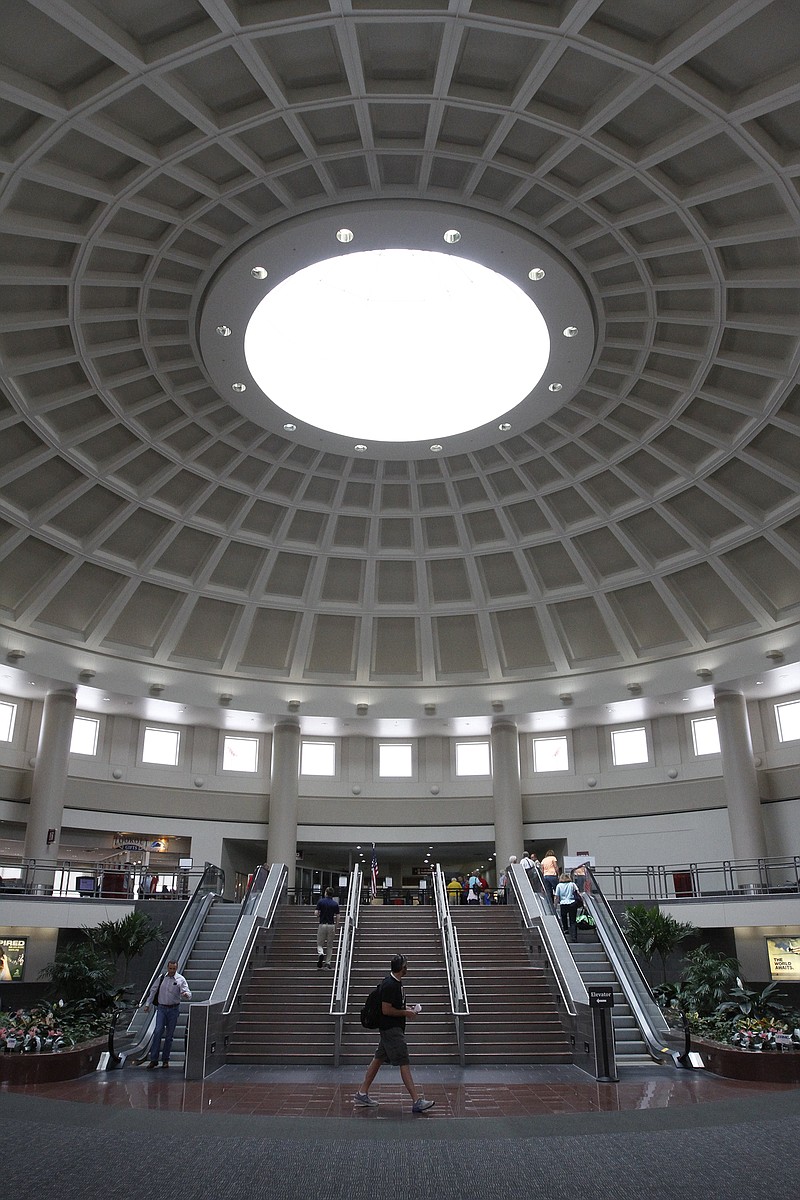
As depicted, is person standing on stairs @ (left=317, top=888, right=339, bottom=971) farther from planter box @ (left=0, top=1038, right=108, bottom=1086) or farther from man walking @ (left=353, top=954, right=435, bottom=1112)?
man walking @ (left=353, top=954, right=435, bottom=1112)

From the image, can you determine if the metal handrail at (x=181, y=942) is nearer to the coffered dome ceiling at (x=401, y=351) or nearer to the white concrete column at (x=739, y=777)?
the coffered dome ceiling at (x=401, y=351)

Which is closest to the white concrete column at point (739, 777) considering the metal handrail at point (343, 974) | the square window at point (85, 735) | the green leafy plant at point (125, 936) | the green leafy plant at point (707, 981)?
the green leafy plant at point (707, 981)

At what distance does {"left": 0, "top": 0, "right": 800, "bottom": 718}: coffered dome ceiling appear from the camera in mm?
12906

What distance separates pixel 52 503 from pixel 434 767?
57.5ft

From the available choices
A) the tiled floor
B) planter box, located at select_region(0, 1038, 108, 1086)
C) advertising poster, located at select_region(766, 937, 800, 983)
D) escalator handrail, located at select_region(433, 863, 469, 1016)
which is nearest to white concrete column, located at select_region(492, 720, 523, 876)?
advertising poster, located at select_region(766, 937, 800, 983)

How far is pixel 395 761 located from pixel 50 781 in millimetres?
12978

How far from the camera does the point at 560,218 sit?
53.9 ft

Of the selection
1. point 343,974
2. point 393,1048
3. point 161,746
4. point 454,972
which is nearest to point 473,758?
point 161,746

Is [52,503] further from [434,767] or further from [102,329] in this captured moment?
[434,767]

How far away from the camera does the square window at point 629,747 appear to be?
3206 centimetres

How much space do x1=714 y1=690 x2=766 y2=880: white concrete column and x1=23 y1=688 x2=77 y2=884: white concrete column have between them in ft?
68.4

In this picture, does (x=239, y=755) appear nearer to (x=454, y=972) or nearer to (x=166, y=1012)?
(x=454, y=972)

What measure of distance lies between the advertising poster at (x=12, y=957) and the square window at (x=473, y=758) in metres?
16.6

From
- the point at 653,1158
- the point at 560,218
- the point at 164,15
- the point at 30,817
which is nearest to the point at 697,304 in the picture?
the point at 560,218
